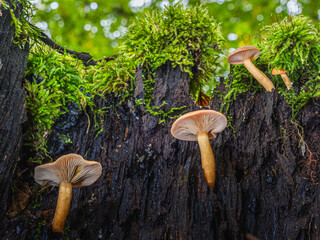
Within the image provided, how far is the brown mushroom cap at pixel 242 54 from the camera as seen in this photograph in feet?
7.67

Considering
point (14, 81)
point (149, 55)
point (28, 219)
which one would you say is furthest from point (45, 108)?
point (149, 55)

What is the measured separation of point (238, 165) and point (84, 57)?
2.35m

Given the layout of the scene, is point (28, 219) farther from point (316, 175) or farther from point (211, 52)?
point (211, 52)

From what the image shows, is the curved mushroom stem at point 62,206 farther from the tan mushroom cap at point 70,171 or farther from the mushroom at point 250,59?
the mushroom at point 250,59

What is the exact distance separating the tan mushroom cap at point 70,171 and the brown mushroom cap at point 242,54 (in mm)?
1814

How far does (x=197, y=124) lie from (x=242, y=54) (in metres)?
0.95

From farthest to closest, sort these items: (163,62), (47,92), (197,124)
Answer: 1. (163,62)
2. (47,92)
3. (197,124)

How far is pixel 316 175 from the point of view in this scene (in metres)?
1.83

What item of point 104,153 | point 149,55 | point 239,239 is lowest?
point 239,239

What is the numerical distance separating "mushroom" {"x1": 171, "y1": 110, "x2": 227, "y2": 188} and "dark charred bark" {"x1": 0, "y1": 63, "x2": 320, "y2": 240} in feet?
0.32

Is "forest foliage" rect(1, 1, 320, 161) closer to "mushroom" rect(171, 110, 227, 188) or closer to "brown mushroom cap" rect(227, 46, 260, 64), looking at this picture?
"brown mushroom cap" rect(227, 46, 260, 64)

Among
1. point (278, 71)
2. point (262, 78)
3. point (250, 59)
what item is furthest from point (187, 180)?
point (250, 59)

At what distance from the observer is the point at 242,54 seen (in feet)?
7.82

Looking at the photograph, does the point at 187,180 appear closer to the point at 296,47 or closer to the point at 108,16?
the point at 296,47
